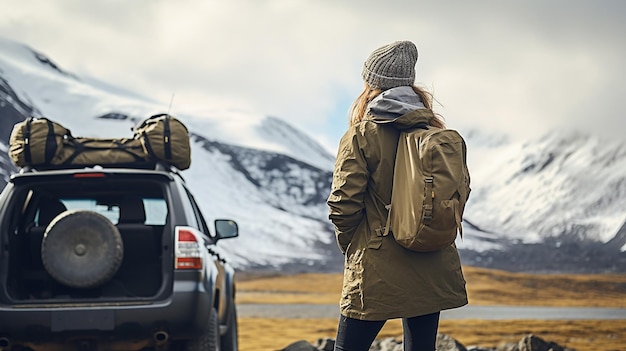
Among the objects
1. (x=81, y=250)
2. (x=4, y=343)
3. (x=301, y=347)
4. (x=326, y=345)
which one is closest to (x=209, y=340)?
(x=81, y=250)

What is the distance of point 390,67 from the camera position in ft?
13.4

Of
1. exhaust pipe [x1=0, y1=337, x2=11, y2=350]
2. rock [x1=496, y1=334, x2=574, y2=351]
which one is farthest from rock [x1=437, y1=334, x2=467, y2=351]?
exhaust pipe [x1=0, y1=337, x2=11, y2=350]

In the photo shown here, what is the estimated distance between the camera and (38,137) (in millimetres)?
5934

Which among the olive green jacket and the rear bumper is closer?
the olive green jacket

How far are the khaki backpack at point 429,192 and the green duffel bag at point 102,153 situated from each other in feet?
8.90

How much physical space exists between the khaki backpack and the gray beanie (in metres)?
0.37

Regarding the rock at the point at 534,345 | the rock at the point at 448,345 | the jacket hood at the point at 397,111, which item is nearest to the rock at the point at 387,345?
the rock at the point at 448,345

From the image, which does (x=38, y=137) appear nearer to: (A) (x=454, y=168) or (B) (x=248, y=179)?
(A) (x=454, y=168)

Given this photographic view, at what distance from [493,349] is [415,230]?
7.43 metres

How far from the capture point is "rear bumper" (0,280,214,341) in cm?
520

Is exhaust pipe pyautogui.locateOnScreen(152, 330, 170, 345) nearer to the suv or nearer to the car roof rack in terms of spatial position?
the suv

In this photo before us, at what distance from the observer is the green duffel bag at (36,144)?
591cm

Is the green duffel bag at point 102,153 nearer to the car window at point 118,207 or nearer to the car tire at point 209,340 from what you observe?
the car window at point 118,207

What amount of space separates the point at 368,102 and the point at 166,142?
229cm
